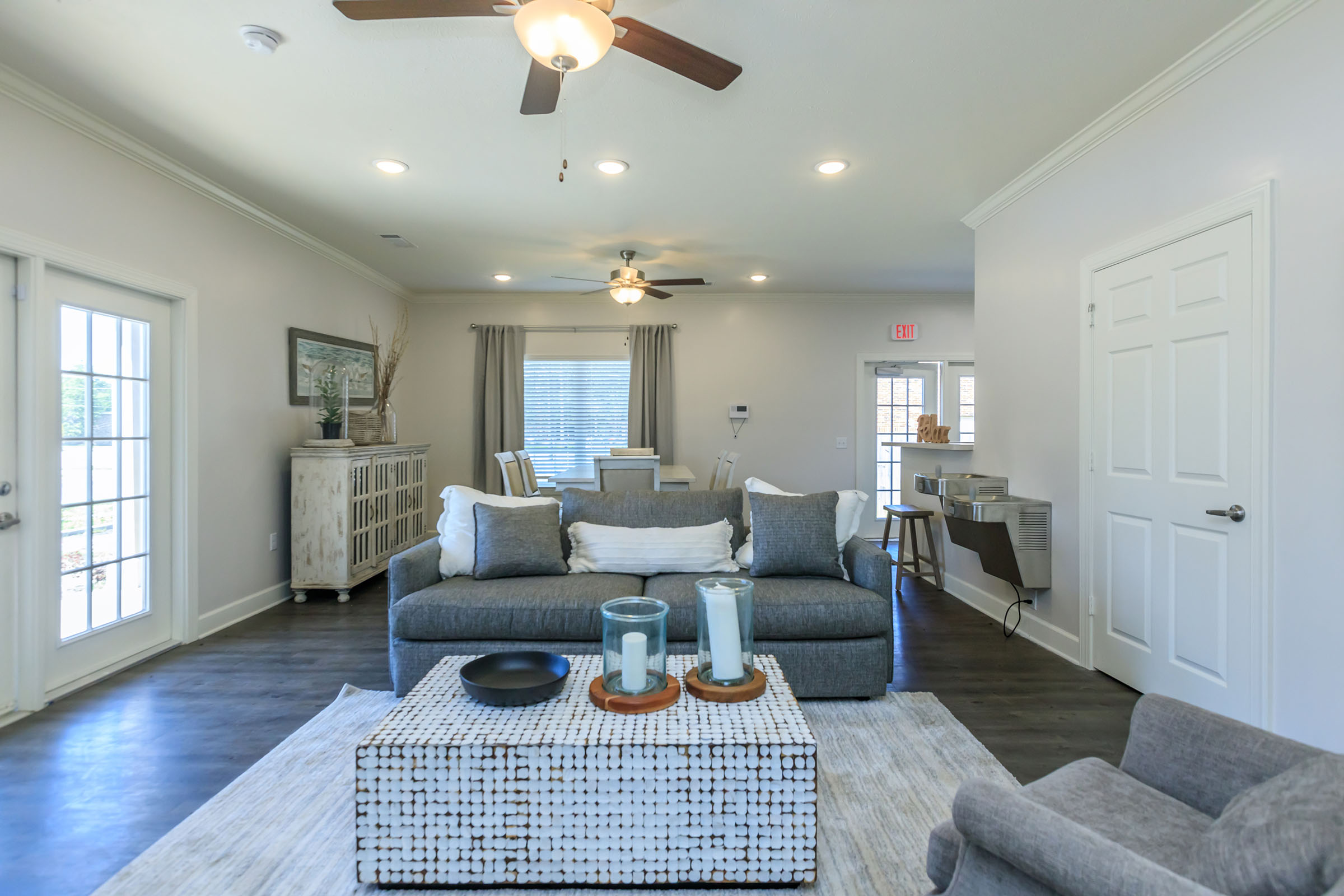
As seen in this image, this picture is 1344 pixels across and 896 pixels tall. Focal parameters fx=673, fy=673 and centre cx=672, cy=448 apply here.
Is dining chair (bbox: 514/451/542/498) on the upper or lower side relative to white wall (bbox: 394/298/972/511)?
lower

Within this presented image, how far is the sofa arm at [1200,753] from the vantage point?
4.14 feet

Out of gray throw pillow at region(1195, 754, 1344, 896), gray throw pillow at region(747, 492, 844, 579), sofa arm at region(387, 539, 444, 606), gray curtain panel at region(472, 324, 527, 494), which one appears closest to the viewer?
gray throw pillow at region(1195, 754, 1344, 896)

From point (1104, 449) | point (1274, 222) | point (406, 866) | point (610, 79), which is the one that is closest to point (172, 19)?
point (610, 79)

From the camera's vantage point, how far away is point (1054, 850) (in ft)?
3.23

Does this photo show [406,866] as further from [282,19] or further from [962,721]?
[282,19]

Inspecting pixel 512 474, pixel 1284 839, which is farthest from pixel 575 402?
pixel 1284 839

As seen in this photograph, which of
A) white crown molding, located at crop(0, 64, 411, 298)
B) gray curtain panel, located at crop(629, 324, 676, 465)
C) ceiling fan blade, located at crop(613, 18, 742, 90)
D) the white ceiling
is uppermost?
the white ceiling

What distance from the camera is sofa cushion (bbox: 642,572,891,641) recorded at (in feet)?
9.20

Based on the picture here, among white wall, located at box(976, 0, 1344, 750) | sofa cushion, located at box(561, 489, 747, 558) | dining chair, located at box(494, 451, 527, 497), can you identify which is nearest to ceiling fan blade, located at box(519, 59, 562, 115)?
sofa cushion, located at box(561, 489, 747, 558)

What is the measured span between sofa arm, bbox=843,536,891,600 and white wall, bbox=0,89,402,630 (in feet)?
11.8

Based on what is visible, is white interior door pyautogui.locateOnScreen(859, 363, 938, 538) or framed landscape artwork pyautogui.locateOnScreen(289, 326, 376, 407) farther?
white interior door pyautogui.locateOnScreen(859, 363, 938, 538)

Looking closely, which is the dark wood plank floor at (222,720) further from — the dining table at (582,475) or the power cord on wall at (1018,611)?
the dining table at (582,475)

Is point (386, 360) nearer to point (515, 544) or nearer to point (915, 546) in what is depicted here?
point (515, 544)

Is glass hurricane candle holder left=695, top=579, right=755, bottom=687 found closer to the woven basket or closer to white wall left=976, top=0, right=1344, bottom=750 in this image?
white wall left=976, top=0, right=1344, bottom=750
